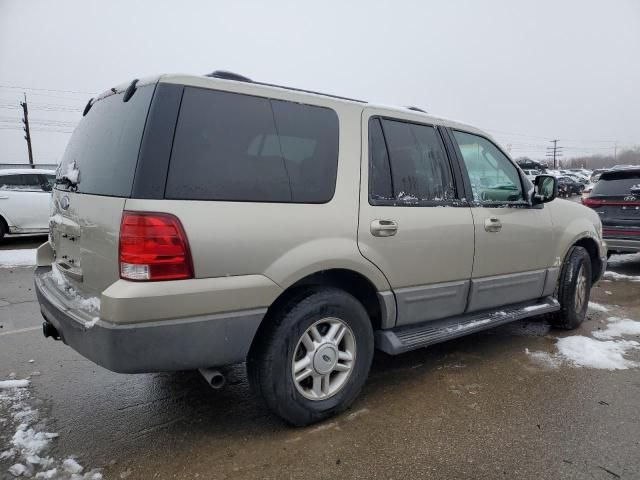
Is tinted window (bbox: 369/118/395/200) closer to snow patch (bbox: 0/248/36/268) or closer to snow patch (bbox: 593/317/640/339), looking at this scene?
snow patch (bbox: 593/317/640/339)

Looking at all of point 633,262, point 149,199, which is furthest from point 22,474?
point 633,262

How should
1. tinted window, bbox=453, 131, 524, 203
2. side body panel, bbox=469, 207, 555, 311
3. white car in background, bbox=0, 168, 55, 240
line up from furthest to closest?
white car in background, bbox=0, 168, 55, 240, tinted window, bbox=453, 131, 524, 203, side body panel, bbox=469, 207, 555, 311

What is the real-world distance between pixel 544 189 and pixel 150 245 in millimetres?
3450

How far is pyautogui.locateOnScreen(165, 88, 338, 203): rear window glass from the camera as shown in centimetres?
237

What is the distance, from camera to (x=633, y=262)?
9.03 m

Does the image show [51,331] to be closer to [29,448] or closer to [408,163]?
[29,448]

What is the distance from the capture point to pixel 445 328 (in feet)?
11.3

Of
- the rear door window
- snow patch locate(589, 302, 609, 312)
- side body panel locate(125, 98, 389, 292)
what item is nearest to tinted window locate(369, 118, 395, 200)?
the rear door window

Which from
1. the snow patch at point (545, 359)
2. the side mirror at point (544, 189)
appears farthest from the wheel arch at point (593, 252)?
the snow patch at point (545, 359)

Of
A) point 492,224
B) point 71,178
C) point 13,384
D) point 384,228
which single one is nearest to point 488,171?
point 492,224

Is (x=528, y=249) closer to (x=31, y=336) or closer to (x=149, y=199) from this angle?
(x=149, y=199)

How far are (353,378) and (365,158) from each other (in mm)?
1384

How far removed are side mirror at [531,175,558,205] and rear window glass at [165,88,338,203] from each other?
218 cm

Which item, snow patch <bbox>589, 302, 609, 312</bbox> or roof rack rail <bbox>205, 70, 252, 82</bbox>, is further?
snow patch <bbox>589, 302, 609, 312</bbox>
